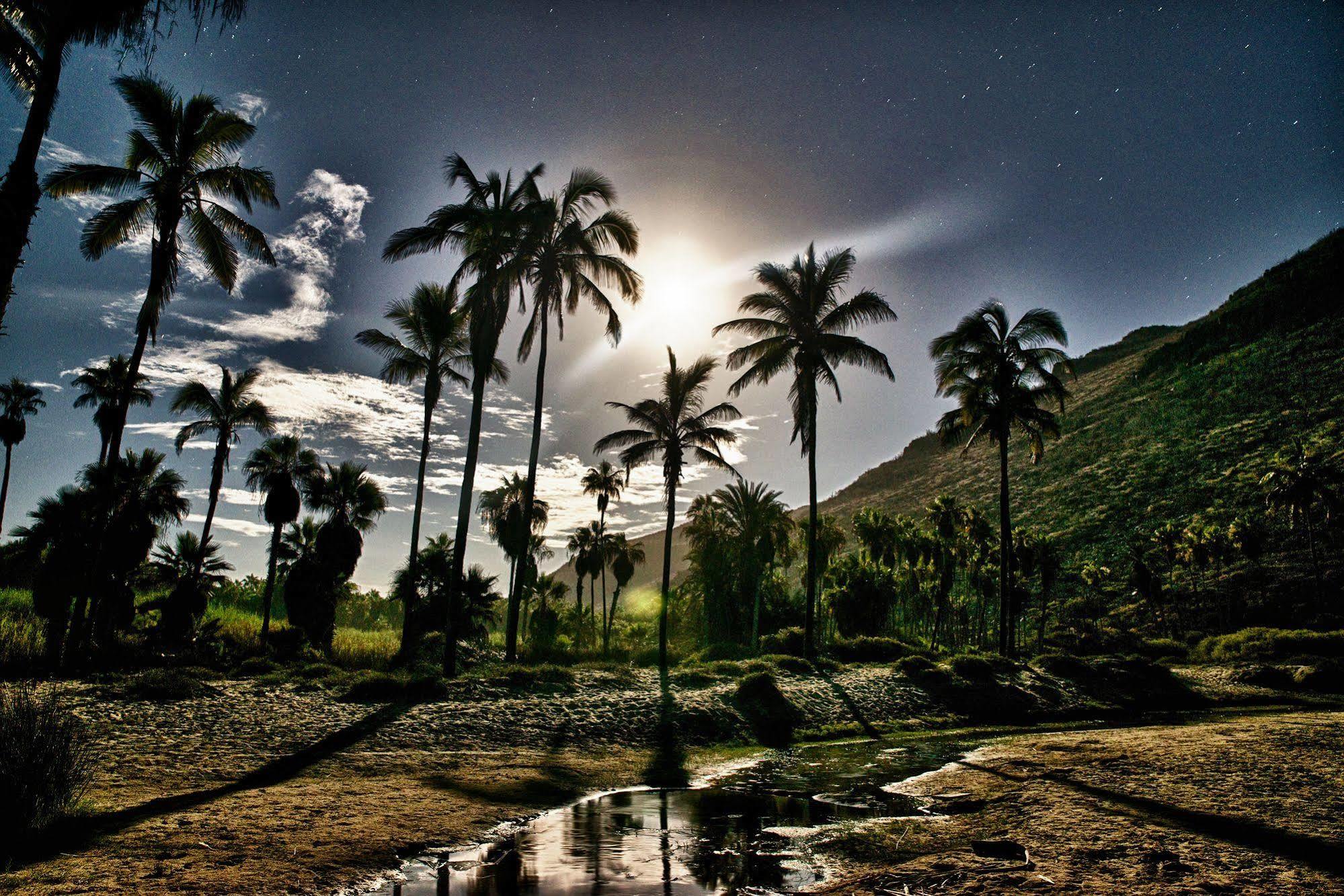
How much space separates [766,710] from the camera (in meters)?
16.3

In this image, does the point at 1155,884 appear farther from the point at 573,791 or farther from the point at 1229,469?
the point at 1229,469

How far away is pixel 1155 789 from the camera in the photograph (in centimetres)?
730

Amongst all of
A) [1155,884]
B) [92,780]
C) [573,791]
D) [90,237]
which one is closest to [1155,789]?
[1155,884]

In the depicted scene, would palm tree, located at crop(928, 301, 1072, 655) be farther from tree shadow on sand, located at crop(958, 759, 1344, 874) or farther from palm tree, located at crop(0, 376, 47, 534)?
palm tree, located at crop(0, 376, 47, 534)

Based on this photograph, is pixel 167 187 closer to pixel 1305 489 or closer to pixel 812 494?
pixel 812 494

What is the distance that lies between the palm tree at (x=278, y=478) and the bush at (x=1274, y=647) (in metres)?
45.1

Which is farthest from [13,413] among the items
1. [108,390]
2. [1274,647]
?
[1274,647]

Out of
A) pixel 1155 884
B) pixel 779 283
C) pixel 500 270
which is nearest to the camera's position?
pixel 1155 884

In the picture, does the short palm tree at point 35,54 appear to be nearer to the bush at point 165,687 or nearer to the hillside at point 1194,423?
the bush at point 165,687

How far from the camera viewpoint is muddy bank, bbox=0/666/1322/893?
5.54 metres

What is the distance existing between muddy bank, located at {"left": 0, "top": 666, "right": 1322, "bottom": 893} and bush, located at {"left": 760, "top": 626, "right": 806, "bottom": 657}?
11.1 metres

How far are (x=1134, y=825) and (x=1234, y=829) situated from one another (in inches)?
29.5

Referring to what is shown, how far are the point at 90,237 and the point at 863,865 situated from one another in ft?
71.1

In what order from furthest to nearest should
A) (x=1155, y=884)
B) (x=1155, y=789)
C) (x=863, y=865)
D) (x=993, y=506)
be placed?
(x=993, y=506) < (x=1155, y=789) < (x=863, y=865) < (x=1155, y=884)
